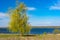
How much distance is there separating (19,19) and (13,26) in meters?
2.28

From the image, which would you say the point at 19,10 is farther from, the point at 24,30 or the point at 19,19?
the point at 24,30

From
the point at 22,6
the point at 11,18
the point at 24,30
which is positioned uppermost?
the point at 22,6

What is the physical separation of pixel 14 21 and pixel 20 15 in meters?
2.01

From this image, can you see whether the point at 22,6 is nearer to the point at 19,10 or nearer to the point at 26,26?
the point at 19,10

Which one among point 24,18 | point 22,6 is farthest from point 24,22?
point 22,6

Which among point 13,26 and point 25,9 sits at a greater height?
point 25,9

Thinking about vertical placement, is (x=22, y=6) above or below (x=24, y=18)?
above

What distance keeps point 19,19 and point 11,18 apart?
1990 millimetres

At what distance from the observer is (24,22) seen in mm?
43688

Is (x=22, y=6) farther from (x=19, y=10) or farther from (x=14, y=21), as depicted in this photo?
(x=14, y=21)

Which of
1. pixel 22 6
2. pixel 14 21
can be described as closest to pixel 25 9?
pixel 22 6

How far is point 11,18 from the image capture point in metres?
43.7

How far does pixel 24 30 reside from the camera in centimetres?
4534

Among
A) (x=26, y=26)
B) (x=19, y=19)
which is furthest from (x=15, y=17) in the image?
(x=26, y=26)
